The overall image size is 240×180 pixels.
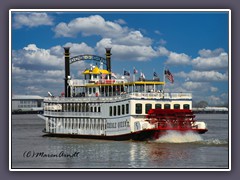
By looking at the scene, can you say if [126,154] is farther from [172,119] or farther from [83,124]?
[83,124]

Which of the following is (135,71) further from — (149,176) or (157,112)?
(149,176)

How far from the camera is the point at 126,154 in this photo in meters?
28.3

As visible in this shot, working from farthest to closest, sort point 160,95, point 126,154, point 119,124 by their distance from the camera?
1. point 119,124
2. point 160,95
3. point 126,154

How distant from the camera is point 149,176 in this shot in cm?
2228

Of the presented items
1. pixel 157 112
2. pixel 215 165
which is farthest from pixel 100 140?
pixel 215 165

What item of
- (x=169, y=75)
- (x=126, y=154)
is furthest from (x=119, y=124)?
(x=126, y=154)

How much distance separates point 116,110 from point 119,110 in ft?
0.96

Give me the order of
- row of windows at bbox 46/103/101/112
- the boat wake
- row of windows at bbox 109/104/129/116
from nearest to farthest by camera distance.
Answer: the boat wake < row of windows at bbox 109/104/129/116 < row of windows at bbox 46/103/101/112

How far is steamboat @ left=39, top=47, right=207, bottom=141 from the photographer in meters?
32.6

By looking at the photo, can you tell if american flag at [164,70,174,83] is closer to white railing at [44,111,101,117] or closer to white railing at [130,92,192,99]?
white railing at [130,92,192,99]

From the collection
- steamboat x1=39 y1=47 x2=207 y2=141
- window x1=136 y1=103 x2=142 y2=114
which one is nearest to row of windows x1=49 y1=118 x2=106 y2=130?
steamboat x1=39 y1=47 x2=207 y2=141

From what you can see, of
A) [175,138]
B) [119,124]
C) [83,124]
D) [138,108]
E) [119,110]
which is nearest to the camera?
[175,138]

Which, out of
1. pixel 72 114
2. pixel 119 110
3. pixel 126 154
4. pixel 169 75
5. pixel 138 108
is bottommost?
pixel 126 154
